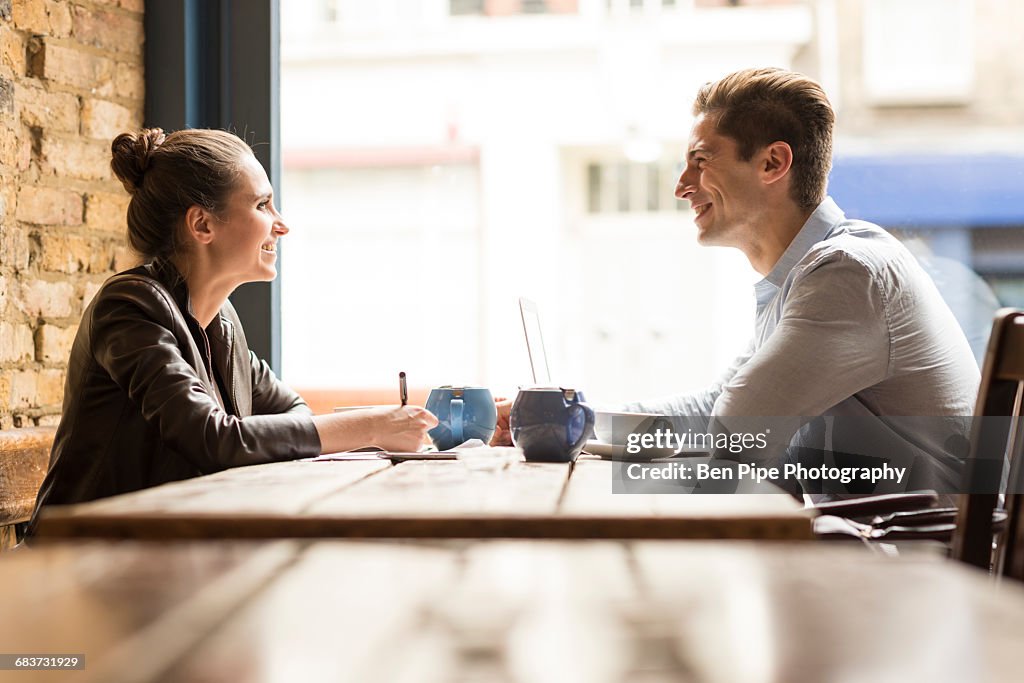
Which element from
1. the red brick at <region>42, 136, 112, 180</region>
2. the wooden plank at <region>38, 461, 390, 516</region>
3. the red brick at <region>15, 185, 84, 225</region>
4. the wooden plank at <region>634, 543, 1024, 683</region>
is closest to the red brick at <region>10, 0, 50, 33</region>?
the red brick at <region>42, 136, 112, 180</region>

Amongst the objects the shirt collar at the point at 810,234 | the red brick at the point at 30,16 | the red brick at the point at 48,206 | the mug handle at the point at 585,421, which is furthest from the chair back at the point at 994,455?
the red brick at the point at 30,16

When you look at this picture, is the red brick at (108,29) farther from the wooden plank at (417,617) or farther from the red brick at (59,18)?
the wooden plank at (417,617)

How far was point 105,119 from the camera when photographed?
7.62 ft

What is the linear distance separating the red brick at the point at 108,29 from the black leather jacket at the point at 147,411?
2.70 ft

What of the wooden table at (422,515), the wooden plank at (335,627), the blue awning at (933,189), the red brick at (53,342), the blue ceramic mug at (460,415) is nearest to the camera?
the wooden plank at (335,627)

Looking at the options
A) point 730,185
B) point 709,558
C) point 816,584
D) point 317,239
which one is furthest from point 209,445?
point 317,239

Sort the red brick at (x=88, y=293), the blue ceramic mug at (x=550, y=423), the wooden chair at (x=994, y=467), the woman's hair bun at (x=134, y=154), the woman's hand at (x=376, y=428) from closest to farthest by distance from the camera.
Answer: the wooden chair at (x=994, y=467) < the blue ceramic mug at (x=550, y=423) < the woman's hand at (x=376, y=428) < the woman's hair bun at (x=134, y=154) < the red brick at (x=88, y=293)

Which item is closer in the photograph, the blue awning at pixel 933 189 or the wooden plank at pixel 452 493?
the wooden plank at pixel 452 493

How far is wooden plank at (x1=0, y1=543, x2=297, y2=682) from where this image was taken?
48 centimetres

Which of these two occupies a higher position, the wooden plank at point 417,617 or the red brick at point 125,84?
the red brick at point 125,84

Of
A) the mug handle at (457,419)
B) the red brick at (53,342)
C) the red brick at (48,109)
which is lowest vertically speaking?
the mug handle at (457,419)

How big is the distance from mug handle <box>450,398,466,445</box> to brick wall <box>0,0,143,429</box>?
102 cm

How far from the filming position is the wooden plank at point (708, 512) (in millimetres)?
838

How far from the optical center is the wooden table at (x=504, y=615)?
1.51 feet
